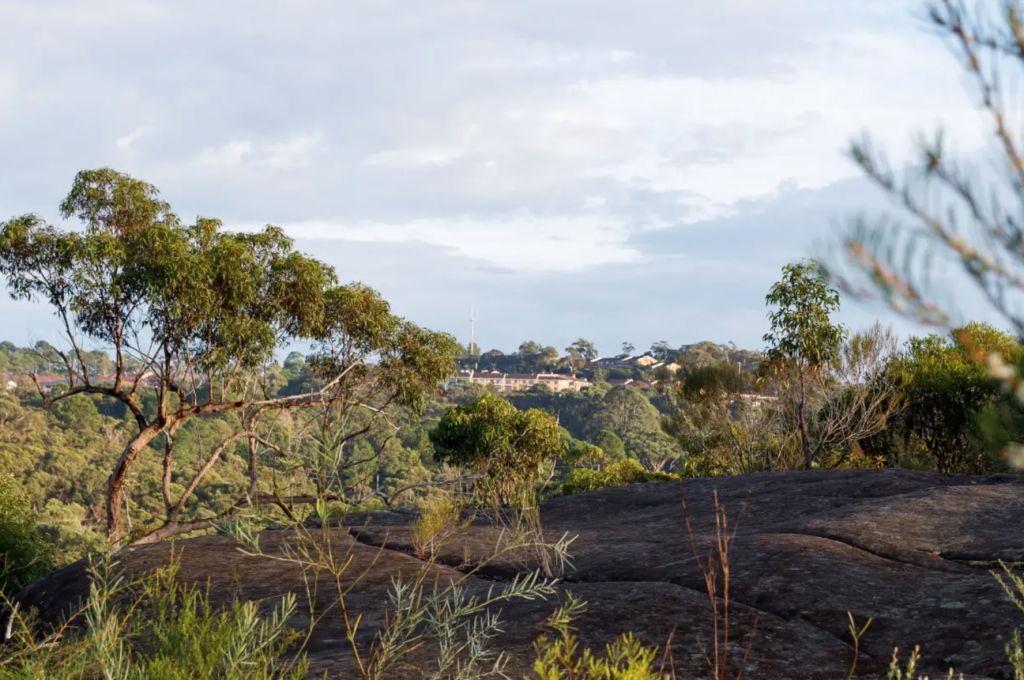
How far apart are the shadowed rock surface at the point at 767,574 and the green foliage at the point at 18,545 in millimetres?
7259

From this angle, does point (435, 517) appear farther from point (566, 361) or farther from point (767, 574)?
point (566, 361)

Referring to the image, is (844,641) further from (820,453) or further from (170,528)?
(820,453)

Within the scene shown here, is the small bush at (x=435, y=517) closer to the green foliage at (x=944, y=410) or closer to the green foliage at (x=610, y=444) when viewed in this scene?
the green foliage at (x=944, y=410)

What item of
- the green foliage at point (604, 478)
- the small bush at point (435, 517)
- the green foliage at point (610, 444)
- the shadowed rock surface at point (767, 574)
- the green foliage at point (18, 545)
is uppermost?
the small bush at point (435, 517)

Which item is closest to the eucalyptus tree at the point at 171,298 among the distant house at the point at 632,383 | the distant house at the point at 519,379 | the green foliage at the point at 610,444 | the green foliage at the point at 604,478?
the green foliage at the point at 604,478

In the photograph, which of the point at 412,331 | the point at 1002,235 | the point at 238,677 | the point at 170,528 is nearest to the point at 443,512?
the point at 238,677

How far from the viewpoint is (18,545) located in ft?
52.4

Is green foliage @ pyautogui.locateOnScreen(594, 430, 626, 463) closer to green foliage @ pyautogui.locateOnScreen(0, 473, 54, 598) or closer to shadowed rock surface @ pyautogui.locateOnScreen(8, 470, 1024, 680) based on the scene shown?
green foliage @ pyautogui.locateOnScreen(0, 473, 54, 598)

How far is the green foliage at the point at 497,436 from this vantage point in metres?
30.8

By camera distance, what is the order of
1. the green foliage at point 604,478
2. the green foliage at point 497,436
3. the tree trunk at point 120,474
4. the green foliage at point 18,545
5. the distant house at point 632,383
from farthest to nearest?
the distant house at point 632,383 < the green foliage at point 497,436 < the green foliage at point 604,478 < the tree trunk at point 120,474 < the green foliage at point 18,545

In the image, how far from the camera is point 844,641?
527cm

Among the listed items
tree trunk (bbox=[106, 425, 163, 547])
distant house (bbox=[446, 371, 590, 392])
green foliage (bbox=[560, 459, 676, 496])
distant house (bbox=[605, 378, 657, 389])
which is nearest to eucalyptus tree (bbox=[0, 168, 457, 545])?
tree trunk (bbox=[106, 425, 163, 547])

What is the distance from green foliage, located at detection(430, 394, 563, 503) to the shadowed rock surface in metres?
19.5

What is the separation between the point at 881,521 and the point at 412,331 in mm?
15658
